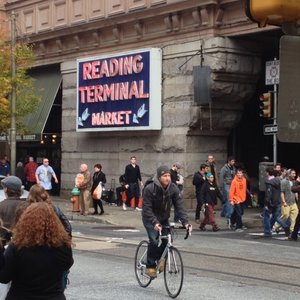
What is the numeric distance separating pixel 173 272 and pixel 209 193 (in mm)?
9534

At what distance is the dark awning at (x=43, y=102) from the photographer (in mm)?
→ 29109

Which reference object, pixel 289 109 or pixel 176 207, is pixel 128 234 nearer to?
pixel 176 207

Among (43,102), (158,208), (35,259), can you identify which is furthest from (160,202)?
(43,102)

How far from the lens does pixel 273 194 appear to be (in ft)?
57.3

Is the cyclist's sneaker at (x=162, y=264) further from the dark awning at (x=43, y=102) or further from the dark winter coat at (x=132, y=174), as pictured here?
the dark awning at (x=43, y=102)

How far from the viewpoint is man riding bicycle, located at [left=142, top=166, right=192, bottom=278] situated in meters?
9.27

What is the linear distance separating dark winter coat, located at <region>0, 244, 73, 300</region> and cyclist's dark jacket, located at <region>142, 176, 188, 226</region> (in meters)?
4.73

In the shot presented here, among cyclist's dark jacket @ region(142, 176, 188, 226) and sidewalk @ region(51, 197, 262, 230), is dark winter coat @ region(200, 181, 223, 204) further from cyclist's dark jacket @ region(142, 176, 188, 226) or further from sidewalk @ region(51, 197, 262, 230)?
cyclist's dark jacket @ region(142, 176, 188, 226)

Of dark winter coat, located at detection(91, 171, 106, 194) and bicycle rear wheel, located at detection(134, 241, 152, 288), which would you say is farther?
dark winter coat, located at detection(91, 171, 106, 194)

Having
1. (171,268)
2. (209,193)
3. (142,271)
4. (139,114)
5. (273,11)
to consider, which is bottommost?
(142,271)

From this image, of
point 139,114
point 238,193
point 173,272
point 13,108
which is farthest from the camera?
point 13,108

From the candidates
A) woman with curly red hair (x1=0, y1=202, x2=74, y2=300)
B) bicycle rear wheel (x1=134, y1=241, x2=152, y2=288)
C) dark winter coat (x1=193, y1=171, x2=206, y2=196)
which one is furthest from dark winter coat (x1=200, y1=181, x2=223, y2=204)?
woman with curly red hair (x1=0, y1=202, x2=74, y2=300)

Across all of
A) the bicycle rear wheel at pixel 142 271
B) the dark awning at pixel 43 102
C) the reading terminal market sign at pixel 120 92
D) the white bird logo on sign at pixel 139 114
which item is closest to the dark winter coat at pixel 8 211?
the bicycle rear wheel at pixel 142 271

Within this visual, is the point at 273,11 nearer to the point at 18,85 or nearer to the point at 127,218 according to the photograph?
the point at 127,218
